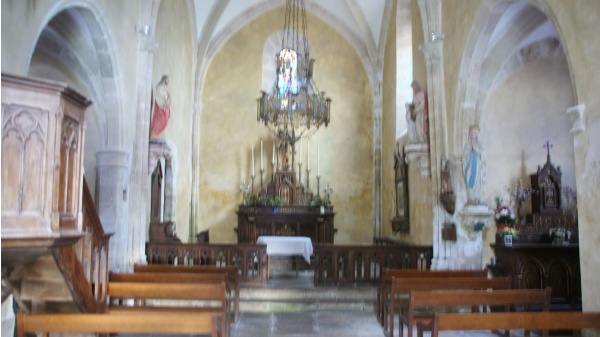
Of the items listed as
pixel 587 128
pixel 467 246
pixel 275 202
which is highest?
pixel 587 128

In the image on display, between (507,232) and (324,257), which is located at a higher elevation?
(507,232)

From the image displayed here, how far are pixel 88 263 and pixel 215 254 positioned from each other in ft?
12.1

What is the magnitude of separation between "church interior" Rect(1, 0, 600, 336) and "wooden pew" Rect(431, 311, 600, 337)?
0.63m

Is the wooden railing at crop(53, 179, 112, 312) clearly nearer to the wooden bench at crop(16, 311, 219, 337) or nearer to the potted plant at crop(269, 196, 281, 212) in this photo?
the wooden bench at crop(16, 311, 219, 337)

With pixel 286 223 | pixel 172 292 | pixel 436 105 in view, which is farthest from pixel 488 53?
pixel 172 292

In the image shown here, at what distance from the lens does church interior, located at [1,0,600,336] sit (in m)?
5.18

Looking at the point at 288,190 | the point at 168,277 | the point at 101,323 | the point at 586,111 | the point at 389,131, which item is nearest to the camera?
the point at 101,323

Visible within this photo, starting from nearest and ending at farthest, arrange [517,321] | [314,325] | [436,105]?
1. [517,321]
2. [314,325]
3. [436,105]

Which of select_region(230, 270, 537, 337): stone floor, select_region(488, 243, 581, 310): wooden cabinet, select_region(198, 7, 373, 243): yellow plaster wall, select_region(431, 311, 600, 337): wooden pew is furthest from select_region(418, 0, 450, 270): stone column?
select_region(198, 7, 373, 243): yellow plaster wall

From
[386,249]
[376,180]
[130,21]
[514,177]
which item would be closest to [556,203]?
[514,177]

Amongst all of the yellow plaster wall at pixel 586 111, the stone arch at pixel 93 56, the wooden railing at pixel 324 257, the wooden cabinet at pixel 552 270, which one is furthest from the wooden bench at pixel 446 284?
the stone arch at pixel 93 56

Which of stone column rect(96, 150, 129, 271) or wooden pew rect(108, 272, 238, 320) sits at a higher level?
stone column rect(96, 150, 129, 271)

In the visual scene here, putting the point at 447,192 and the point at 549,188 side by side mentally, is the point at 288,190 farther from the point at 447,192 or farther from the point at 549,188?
the point at 549,188

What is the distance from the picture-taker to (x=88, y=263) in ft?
19.7
